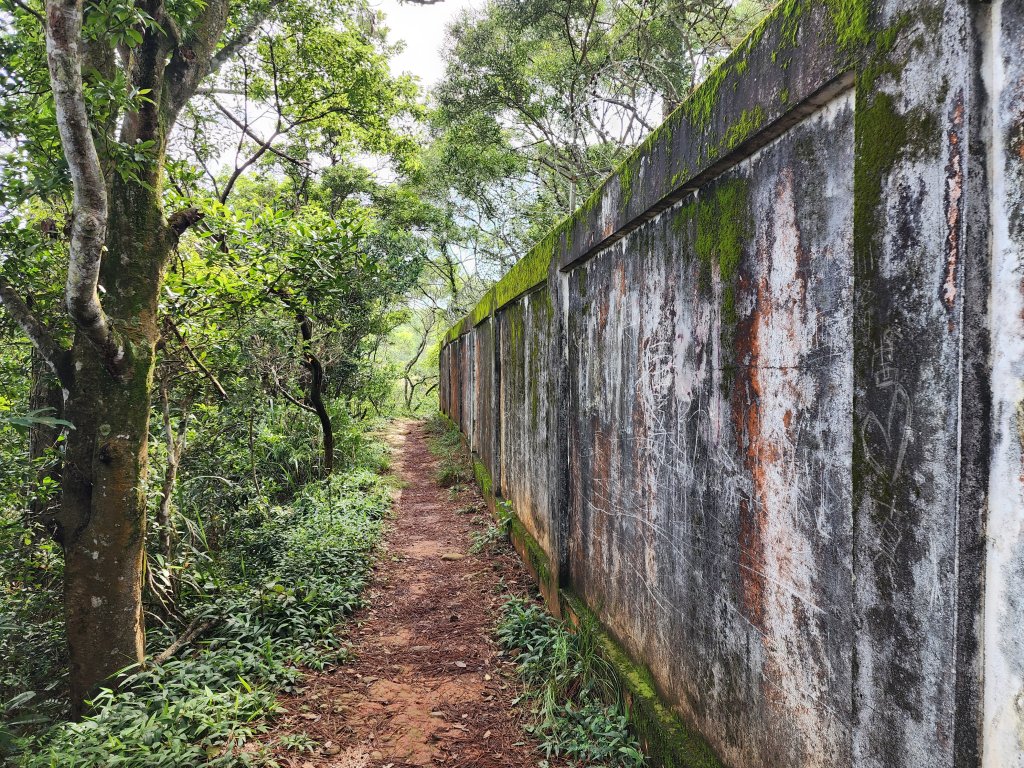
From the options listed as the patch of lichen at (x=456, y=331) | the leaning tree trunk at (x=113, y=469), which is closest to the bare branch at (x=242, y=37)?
the leaning tree trunk at (x=113, y=469)

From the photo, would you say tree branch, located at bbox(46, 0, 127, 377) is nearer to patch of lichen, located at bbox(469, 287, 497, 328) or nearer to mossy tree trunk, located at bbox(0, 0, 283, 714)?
mossy tree trunk, located at bbox(0, 0, 283, 714)

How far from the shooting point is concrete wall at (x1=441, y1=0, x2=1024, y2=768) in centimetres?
99

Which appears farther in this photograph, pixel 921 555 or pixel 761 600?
pixel 761 600

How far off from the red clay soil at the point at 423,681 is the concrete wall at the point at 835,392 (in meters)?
1.10

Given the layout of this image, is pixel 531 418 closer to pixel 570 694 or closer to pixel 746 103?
pixel 570 694

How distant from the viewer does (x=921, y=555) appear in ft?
3.60

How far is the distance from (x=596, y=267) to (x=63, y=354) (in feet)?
10.4

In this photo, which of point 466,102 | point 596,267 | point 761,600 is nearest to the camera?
point 761,600

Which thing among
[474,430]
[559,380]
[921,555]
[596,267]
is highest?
[596,267]

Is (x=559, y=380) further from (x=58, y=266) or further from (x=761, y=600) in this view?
(x=58, y=266)

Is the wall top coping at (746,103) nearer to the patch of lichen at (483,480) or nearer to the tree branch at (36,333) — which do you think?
the tree branch at (36,333)

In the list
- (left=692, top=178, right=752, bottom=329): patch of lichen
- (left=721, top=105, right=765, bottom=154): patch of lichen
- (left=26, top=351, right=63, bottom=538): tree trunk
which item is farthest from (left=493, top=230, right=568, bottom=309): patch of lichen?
(left=26, top=351, right=63, bottom=538): tree trunk

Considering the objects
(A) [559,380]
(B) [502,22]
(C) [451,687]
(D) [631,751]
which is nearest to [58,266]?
(A) [559,380]

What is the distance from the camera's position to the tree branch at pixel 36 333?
2.90 meters
